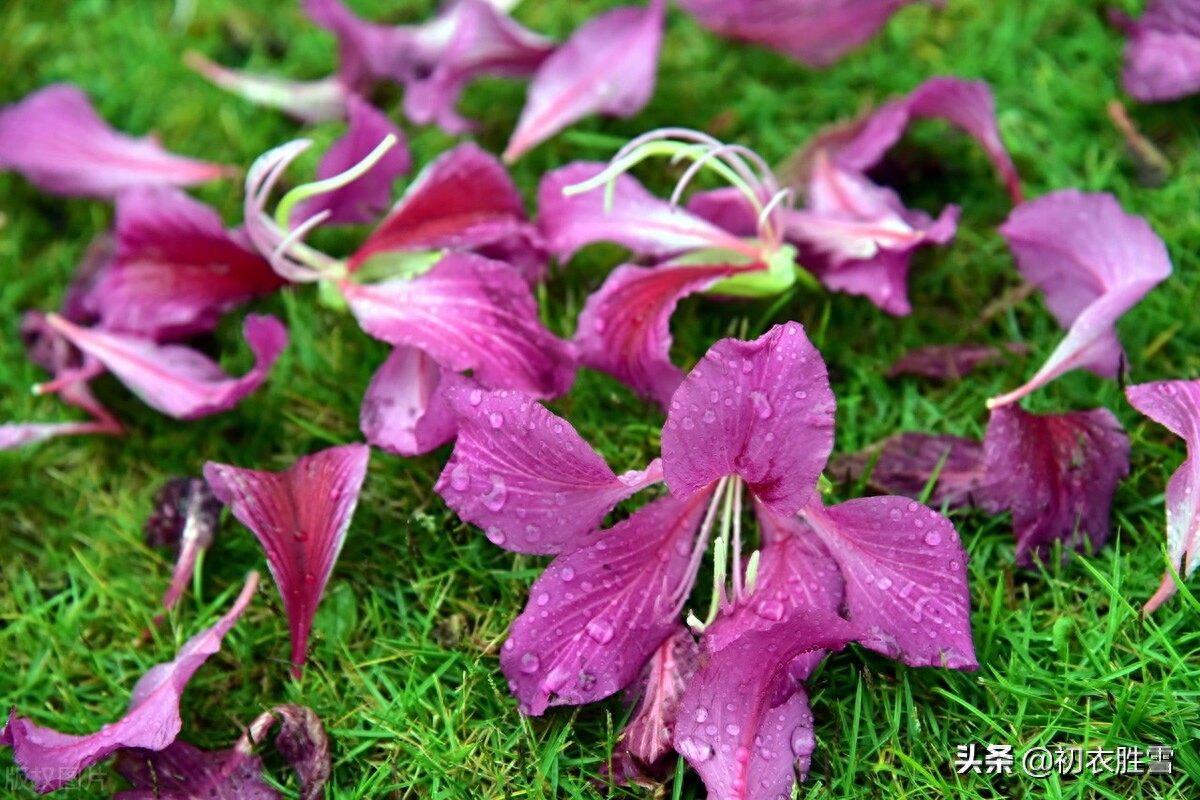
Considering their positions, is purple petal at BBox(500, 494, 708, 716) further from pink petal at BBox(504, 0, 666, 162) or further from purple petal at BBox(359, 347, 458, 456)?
pink petal at BBox(504, 0, 666, 162)

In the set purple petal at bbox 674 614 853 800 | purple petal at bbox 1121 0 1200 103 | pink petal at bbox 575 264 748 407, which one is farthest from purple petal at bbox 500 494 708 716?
purple petal at bbox 1121 0 1200 103

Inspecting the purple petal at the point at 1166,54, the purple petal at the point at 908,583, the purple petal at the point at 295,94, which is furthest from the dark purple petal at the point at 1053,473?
the purple petal at the point at 295,94

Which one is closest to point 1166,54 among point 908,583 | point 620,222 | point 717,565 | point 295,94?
point 620,222

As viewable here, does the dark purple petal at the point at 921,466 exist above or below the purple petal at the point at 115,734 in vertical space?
above

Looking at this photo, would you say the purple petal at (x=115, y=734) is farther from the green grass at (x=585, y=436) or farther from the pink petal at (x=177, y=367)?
the pink petal at (x=177, y=367)

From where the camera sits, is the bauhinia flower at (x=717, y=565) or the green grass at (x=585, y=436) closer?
the bauhinia flower at (x=717, y=565)

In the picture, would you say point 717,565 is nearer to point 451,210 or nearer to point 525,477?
point 525,477

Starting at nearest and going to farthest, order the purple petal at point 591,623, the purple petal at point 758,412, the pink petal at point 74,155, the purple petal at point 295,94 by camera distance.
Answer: the purple petal at point 758,412 < the purple petal at point 591,623 < the pink petal at point 74,155 < the purple petal at point 295,94
